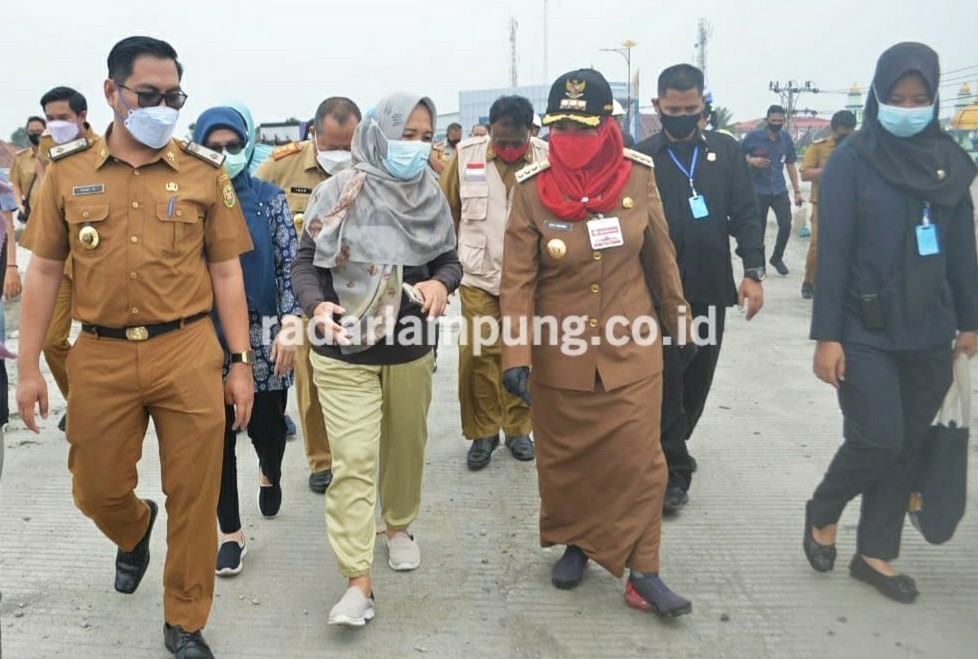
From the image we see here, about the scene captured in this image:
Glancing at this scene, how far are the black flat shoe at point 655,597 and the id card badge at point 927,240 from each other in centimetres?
157

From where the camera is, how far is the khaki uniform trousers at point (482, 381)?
480 cm

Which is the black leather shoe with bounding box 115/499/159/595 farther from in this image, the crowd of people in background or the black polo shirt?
the black polo shirt

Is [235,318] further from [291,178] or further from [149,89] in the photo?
[291,178]

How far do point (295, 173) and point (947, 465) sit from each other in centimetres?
361

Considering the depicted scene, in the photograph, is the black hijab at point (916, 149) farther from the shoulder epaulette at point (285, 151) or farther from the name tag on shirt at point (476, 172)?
the shoulder epaulette at point (285, 151)

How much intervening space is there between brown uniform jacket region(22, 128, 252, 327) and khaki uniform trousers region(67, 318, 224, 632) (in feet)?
0.40

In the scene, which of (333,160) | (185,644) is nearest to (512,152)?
(333,160)

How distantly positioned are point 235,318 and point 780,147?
8.79 meters

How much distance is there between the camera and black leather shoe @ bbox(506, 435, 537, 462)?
4.94m

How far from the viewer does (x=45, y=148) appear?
21.0 feet

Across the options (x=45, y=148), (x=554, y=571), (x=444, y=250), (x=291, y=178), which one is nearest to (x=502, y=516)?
(x=554, y=571)

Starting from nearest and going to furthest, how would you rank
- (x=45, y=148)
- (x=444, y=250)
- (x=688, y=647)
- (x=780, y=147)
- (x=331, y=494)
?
(x=688, y=647)
(x=331, y=494)
(x=444, y=250)
(x=45, y=148)
(x=780, y=147)

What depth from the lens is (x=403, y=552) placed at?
364 cm

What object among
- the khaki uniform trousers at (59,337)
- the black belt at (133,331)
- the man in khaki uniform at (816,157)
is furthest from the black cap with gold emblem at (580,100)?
the man in khaki uniform at (816,157)
